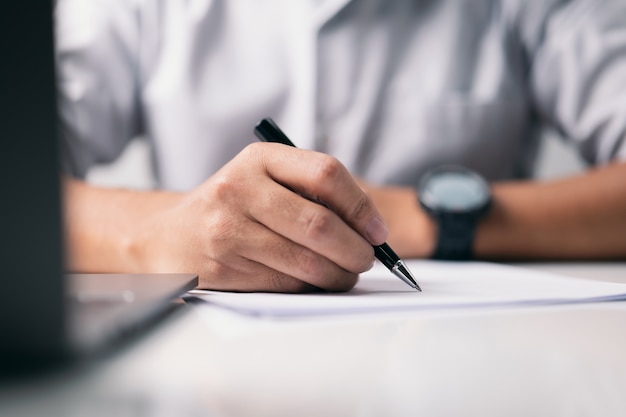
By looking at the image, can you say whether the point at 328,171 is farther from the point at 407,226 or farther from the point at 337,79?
the point at 337,79

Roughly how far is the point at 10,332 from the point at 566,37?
948 millimetres

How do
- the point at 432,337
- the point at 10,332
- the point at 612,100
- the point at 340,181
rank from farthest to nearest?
the point at 612,100
the point at 340,181
the point at 432,337
the point at 10,332

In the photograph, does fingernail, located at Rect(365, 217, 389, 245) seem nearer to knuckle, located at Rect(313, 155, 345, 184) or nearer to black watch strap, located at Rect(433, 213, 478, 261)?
knuckle, located at Rect(313, 155, 345, 184)

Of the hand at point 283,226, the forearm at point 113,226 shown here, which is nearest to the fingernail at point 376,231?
the hand at point 283,226

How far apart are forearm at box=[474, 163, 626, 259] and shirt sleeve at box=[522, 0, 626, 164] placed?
0.56ft

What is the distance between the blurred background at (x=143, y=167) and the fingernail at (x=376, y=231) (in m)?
0.76

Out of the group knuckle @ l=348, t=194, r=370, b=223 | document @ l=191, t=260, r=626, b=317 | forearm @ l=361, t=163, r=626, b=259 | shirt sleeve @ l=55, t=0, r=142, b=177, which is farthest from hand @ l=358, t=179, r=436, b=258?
shirt sleeve @ l=55, t=0, r=142, b=177

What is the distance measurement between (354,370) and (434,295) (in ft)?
0.55

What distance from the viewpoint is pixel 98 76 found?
90cm

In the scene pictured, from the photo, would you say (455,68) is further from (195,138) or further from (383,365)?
(383,365)

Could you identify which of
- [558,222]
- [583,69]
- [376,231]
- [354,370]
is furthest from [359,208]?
[583,69]

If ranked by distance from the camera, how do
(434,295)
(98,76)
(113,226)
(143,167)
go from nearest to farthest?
1. (434,295)
2. (113,226)
3. (98,76)
4. (143,167)

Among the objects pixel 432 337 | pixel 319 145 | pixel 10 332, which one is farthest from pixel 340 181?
pixel 319 145

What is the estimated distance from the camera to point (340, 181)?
384 mm
